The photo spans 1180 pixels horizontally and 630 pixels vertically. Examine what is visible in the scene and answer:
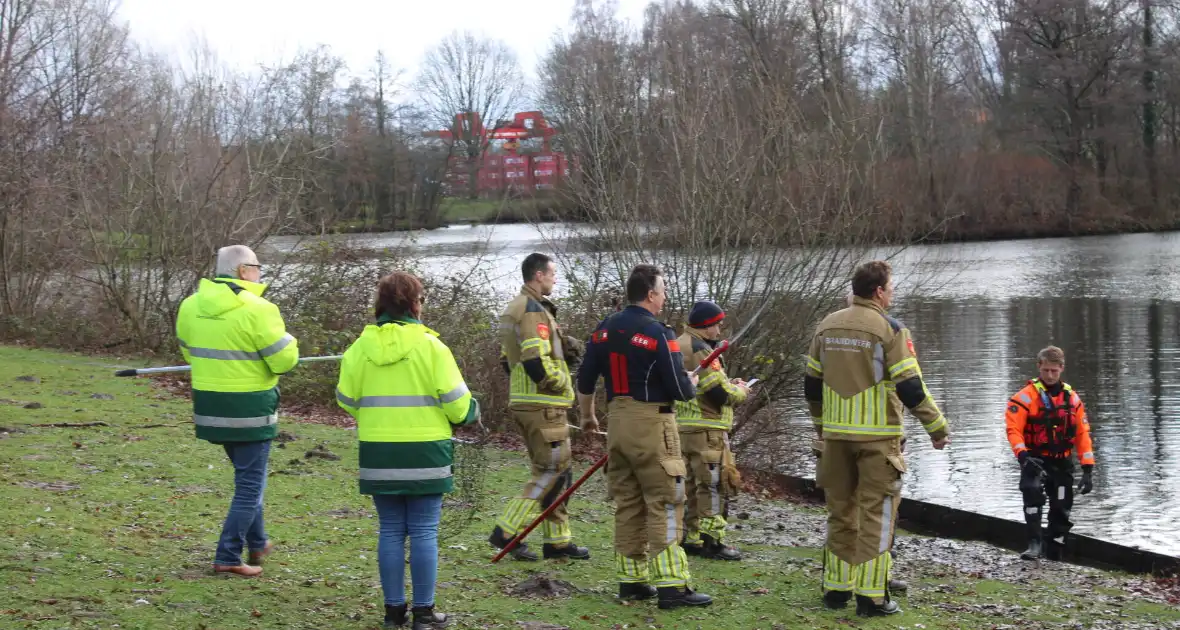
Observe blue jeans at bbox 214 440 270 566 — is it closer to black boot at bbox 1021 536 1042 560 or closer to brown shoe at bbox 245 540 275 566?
brown shoe at bbox 245 540 275 566

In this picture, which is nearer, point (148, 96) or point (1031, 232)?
point (148, 96)

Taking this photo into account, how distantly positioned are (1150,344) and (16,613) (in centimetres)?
2322

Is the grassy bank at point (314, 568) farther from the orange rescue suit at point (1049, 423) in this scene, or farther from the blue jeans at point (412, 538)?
the orange rescue suit at point (1049, 423)

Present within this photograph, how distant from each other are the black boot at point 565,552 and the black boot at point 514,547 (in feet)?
0.28

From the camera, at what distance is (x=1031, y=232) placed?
55594mm

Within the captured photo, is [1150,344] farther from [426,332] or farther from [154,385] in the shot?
[426,332]

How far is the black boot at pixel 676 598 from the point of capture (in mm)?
6699

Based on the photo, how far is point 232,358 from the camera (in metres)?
6.45

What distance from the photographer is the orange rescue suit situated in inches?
378

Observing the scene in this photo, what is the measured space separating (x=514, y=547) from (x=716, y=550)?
1.62 meters

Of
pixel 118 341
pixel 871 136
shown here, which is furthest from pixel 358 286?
pixel 871 136

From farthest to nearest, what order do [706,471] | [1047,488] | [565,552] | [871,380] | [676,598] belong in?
1. [1047,488]
2. [706,471]
3. [565,552]
4. [871,380]
5. [676,598]

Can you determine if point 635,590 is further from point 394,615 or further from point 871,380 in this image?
point 871,380

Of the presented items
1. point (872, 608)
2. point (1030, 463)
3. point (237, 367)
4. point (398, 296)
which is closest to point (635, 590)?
point (872, 608)
